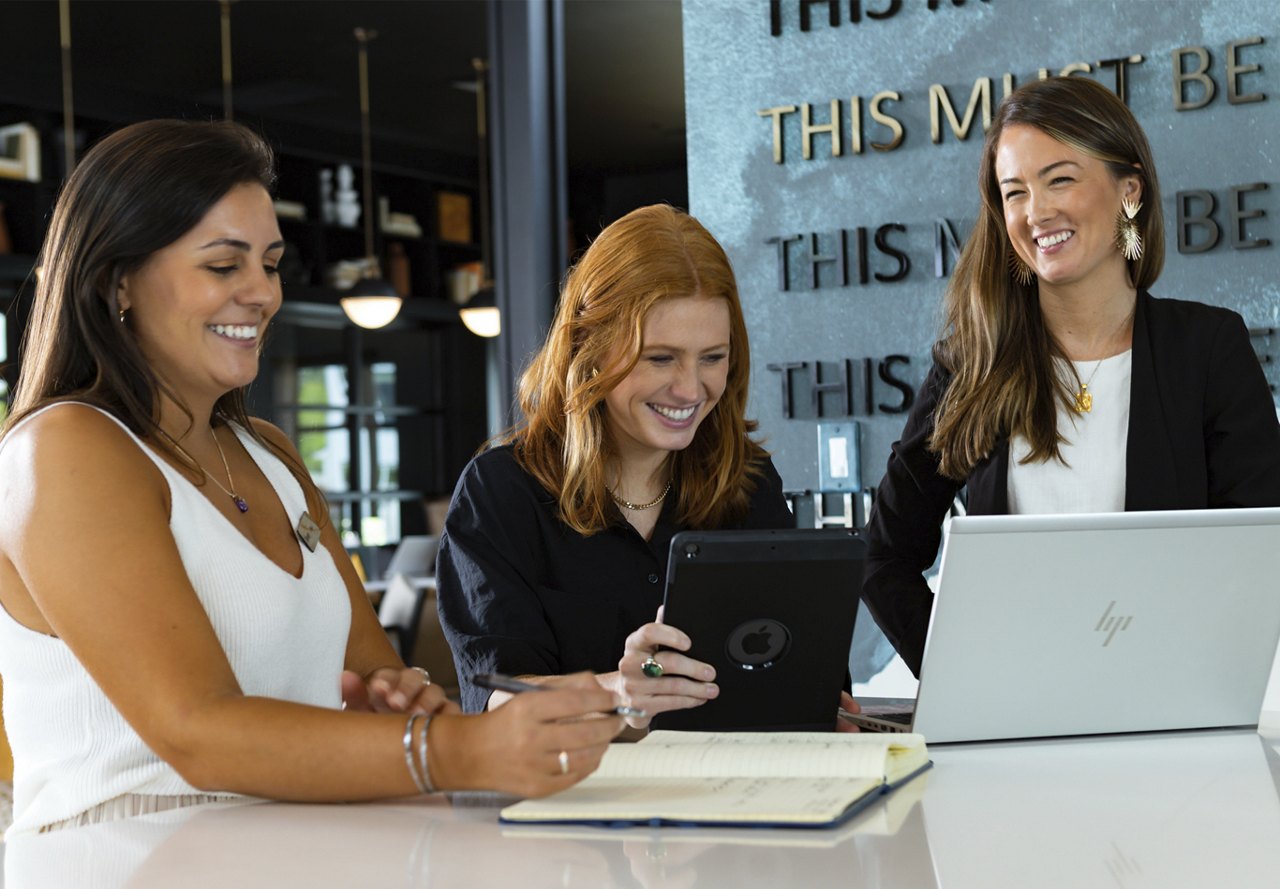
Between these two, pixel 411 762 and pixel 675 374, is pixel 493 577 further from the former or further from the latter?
pixel 411 762

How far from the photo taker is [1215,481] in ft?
7.52

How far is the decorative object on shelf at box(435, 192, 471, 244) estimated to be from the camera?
10.8 metres

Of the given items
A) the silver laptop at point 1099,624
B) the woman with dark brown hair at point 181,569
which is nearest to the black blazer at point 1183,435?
the silver laptop at point 1099,624

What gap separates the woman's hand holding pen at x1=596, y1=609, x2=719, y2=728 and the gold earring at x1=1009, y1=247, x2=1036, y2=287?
114 cm

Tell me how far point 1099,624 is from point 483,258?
32.5 feet

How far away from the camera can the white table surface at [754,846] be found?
111cm

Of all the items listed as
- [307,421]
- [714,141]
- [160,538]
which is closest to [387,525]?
[307,421]

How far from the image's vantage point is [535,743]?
4.09 ft

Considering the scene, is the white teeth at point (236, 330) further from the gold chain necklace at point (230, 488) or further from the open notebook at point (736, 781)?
the open notebook at point (736, 781)

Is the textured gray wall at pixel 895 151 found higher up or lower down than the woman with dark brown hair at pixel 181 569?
higher up

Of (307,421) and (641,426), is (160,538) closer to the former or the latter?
(641,426)

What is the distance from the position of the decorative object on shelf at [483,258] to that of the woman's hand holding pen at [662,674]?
6505 millimetres

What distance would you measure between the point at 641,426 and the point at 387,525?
29.6 feet

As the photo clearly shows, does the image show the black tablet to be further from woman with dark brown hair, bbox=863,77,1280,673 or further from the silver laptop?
woman with dark brown hair, bbox=863,77,1280,673
